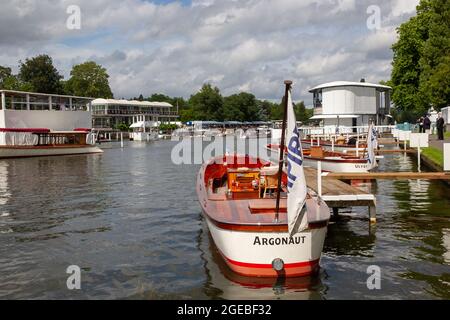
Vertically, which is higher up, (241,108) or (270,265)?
(241,108)

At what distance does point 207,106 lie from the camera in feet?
557

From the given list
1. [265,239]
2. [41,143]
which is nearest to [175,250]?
[265,239]

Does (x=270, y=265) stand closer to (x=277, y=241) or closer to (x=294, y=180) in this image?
(x=277, y=241)

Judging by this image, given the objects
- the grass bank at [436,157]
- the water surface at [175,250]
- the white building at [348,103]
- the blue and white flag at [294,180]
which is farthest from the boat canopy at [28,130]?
the blue and white flag at [294,180]

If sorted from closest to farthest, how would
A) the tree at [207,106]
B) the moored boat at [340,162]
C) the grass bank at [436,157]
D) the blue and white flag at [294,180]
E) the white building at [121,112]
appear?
the blue and white flag at [294,180] → the grass bank at [436,157] → the moored boat at [340,162] → the white building at [121,112] → the tree at [207,106]

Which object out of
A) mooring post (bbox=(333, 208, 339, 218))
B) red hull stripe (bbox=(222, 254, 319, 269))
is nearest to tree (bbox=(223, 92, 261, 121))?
mooring post (bbox=(333, 208, 339, 218))

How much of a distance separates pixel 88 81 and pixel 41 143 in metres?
78.0

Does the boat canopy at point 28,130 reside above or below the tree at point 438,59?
below

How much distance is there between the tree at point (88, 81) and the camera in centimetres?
12838

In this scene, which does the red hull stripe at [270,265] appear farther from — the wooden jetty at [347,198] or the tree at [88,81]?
the tree at [88,81]

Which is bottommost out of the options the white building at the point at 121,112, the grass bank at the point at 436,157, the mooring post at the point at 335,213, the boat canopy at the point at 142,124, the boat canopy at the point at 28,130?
the mooring post at the point at 335,213

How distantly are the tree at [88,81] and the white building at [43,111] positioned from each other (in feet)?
198
